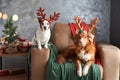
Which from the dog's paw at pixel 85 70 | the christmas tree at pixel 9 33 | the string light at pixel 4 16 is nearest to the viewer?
the dog's paw at pixel 85 70

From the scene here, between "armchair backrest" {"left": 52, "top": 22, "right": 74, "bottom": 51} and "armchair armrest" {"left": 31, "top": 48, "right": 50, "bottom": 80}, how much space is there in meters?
0.45

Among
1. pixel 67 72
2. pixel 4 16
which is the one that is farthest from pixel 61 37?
pixel 4 16

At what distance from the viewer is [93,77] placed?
2.39m

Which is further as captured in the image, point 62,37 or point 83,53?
point 62,37

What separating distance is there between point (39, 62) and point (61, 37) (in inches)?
24.2

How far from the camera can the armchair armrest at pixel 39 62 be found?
99.1 inches

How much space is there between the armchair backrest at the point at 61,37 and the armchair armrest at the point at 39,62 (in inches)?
17.8

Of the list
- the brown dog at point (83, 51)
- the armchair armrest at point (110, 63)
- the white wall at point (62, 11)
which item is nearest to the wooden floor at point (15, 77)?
the white wall at point (62, 11)

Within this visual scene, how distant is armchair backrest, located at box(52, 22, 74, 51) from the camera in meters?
2.97

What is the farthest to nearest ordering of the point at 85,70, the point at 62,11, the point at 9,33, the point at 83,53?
the point at 62,11, the point at 9,33, the point at 83,53, the point at 85,70

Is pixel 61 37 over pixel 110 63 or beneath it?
over

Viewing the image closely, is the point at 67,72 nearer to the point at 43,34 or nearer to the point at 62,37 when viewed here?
the point at 43,34

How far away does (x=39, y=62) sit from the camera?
2.53m

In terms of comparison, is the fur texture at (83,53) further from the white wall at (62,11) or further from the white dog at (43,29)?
the white wall at (62,11)
